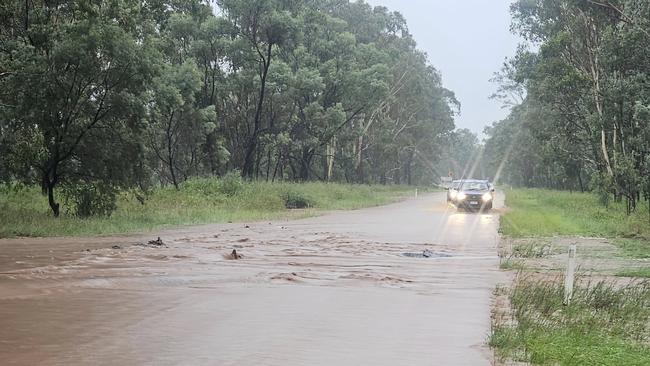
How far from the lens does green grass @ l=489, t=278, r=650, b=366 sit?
6.70 m

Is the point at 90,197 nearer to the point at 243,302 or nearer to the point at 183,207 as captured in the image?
the point at 183,207

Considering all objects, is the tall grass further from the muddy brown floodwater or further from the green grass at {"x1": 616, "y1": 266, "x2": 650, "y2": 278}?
the green grass at {"x1": 616, "y1": 266, "x2": 650, "y2": 278}

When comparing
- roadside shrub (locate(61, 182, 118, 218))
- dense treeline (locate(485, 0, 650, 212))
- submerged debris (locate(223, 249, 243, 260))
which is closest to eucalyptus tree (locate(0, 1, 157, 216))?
roadside shrub (locate(61, 182, 118, 218))

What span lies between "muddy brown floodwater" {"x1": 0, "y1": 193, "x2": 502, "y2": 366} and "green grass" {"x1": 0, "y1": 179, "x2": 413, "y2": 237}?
2.50 meters

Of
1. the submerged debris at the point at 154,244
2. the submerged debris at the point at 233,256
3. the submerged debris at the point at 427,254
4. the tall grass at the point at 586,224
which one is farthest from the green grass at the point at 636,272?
the submerged debris at the point at 154,244

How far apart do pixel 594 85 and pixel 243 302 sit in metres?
31.5

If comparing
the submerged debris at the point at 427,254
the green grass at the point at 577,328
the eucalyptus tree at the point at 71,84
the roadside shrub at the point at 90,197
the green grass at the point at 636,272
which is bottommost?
the submerged debris at the point at 427,254

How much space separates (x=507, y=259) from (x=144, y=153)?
543 inches

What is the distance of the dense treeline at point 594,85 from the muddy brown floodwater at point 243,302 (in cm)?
1439

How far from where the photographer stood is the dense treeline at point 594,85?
28141mm

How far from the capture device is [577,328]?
26.2ft

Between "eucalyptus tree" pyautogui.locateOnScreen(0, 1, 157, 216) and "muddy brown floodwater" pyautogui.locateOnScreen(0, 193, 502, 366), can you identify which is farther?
"eucalyptus tree" pyautogui.locateOnScreen(0, 1, 157, 216)

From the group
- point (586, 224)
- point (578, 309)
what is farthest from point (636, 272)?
point (586, 224)

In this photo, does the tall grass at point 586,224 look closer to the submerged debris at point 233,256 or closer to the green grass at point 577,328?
the submerged debris at point 233,256
